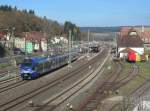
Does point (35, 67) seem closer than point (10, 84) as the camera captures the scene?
No

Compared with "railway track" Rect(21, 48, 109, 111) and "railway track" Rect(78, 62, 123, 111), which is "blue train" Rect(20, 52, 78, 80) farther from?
"railway track" Rect(78, 62, 123, 111)

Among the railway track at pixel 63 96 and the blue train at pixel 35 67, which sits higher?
the blue train at pixel 35 67

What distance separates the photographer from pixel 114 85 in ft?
179

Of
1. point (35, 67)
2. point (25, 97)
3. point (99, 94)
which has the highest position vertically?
point (35, 67)

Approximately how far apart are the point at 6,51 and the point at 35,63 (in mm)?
51338

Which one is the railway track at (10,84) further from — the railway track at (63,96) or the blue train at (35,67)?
the railway track at (63,96)

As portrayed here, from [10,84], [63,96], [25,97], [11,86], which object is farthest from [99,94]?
[10,84]

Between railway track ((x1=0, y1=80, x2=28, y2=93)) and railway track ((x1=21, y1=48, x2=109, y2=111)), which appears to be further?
railway track ((x1=0, y1=80, x2=28, y2=93))

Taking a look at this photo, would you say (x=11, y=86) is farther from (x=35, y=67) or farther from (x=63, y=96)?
(x=63, y=96)

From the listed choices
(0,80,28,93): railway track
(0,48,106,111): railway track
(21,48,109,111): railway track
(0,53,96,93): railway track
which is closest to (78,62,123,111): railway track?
(21,48,109,111): railway track

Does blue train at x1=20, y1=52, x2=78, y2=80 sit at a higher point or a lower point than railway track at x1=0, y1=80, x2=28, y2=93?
higher

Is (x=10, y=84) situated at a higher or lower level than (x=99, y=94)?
higher

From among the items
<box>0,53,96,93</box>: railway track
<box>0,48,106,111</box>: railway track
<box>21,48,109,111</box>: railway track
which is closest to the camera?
<box>21,48,109,111</box>: railway track

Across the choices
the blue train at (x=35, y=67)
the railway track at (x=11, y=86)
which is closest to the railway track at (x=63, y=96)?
the blue train at (x=35, y=67)
